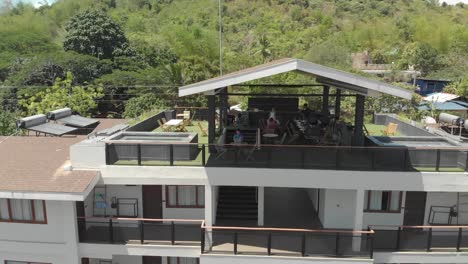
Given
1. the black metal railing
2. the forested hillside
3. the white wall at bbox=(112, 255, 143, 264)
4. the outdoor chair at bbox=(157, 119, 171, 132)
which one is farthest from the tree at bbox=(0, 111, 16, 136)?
the black metal railing

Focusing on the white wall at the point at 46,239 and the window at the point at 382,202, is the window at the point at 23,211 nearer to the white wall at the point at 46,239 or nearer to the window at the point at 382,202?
the white wall at the point at 46,239

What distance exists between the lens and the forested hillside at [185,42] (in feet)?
168

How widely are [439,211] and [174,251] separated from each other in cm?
1085

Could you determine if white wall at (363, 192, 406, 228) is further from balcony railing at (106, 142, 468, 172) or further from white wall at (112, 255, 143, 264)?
white wall at (112, 255, 143, 264)

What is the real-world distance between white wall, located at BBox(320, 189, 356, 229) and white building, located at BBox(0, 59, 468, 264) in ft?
0.13

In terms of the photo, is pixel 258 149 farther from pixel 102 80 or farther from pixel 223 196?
pixel 102 80

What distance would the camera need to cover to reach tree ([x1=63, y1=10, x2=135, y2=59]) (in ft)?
192

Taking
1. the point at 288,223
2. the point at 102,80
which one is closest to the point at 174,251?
the point at 288,223

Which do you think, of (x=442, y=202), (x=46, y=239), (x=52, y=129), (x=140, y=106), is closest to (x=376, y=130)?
(x=442, y=202)

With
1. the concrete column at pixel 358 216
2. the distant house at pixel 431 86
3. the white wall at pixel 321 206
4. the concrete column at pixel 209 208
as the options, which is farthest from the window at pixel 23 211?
the distant house at pixel 431 86

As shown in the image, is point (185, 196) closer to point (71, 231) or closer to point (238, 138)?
point (238, 138)

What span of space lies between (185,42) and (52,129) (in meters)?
50.7

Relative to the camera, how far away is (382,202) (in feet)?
52.0

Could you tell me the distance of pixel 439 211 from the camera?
52.0 ft
